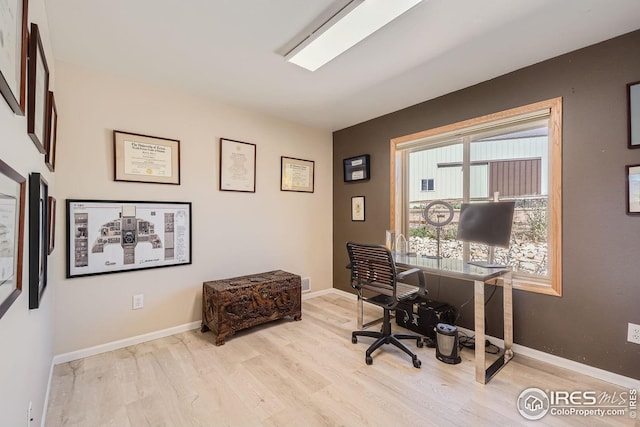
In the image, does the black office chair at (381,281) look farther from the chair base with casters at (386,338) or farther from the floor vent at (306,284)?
the floor vent at (306,284)

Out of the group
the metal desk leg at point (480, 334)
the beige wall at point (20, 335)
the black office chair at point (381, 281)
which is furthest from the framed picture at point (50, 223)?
the metal desk leg at point (480, 334)

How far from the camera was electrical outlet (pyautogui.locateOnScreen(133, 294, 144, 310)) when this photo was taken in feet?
8.26

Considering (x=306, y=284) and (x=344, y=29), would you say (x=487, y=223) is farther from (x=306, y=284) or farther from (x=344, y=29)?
(x=306, y=284)

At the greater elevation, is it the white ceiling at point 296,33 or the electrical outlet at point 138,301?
the white ceiling at point 296,33

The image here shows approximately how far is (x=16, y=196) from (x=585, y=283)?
3251mm

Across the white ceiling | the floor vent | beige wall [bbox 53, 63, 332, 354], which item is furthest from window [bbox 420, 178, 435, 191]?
the floor vent

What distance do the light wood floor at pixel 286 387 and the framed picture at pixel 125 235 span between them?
75cm

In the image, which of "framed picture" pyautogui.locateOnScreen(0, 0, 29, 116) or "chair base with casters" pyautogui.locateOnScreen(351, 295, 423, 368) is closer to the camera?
"framed picture" pyautogui.locateOnScreen(0, 0, 29, 116)

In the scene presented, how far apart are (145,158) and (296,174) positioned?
1743 mm

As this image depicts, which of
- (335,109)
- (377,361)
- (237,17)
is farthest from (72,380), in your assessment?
(335,109)

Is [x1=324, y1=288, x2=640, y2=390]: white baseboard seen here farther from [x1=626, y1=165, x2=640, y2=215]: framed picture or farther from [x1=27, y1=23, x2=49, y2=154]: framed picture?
[x1=27, y1=23, x2=49, y2=154]: framed picture

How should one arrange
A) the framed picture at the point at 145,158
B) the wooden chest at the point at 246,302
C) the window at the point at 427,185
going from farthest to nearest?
the window at the point at 427,185, the wooden chest at the point at 246,302, the framed picture at the point at 145,158

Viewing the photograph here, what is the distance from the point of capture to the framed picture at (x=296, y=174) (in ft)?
11.8

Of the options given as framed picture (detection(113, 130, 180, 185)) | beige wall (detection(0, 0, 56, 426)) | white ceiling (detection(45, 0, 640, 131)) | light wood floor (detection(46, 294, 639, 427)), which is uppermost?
white ceiling (detection(45, 0, 640, 131))
